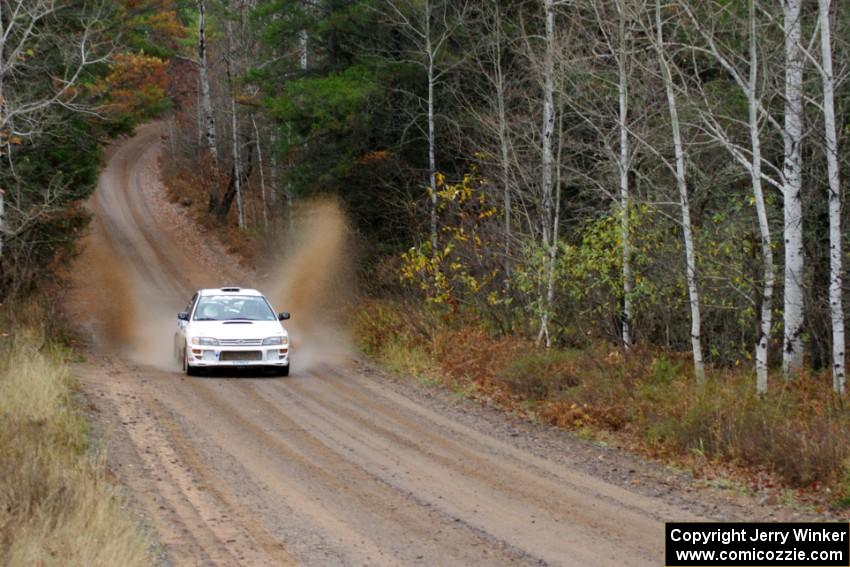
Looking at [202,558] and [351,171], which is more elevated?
[351,171]

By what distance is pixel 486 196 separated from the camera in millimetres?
26406

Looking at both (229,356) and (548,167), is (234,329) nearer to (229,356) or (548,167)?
(229,356)

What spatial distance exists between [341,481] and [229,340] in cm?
893

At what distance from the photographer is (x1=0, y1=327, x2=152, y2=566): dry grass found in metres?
8.09

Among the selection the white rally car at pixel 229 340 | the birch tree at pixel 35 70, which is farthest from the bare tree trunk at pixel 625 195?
the birch tree at pixel 35 70

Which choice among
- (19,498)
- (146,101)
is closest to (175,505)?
(19,498)

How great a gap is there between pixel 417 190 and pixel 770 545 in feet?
71.9

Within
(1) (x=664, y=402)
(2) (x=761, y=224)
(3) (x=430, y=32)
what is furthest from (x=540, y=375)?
(3) (x=430, y=32)

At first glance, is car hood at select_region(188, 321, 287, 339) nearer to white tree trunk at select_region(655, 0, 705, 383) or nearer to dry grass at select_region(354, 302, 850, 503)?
dry grass at select_region(354, 302, 850, 503)

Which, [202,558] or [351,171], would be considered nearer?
[202,558]

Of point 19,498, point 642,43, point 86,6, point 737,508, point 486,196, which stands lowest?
point 737,508

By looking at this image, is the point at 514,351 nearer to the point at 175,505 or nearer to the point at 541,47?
the point at 541,47

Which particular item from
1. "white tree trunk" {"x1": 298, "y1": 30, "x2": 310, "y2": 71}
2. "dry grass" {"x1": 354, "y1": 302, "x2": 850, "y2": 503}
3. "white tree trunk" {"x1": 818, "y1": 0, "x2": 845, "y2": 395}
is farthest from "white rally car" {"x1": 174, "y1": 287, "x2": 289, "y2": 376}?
"white tree trunk" {"x1": 298, "y1": 30, "x2": 310, "y2": 71}

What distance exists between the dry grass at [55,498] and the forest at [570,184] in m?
6.72
